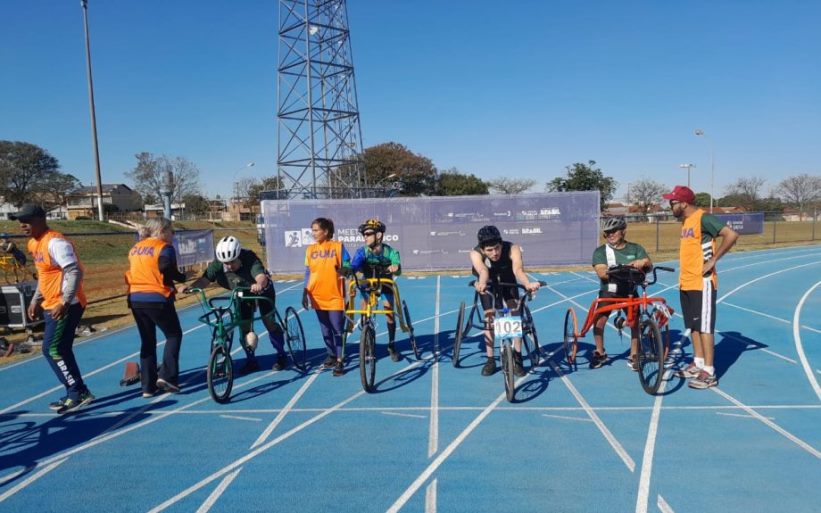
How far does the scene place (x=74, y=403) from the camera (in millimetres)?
5504

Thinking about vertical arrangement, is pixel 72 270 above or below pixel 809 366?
above

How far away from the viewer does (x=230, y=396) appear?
5.80 m

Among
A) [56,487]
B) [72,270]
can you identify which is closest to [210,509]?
[56,487]

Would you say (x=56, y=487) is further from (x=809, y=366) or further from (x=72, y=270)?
(x=809, y=366)

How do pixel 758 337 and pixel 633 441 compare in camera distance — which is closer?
pixel 633 441

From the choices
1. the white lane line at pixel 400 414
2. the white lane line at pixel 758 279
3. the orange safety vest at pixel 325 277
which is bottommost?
the white lane line at pixel 758 279

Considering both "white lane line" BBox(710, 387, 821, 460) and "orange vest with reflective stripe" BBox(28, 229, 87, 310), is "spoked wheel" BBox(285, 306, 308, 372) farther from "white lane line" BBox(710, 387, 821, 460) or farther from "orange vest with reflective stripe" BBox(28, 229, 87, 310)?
"white lane line" BBox(710, 387, 821, 460)

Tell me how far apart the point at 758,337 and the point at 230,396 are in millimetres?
7423

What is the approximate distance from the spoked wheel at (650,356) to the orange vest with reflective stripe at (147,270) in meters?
4.89

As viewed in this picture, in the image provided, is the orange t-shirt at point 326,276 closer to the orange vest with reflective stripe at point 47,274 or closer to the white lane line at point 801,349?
the orange vest with reflective stripe at point 47,274

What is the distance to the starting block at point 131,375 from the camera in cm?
639

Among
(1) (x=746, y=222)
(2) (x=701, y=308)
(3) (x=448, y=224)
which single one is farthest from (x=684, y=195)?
(1) (x=746, y=222)

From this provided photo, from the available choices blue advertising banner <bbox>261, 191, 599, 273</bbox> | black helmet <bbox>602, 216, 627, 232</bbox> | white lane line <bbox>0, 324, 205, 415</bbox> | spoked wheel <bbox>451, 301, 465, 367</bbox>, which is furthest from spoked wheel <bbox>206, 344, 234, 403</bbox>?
blue advertising banner <bbox>261, 191, 599, 273</bbox>

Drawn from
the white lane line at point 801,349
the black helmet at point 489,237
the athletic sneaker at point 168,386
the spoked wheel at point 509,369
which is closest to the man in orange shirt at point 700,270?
the white lane line at point 801,349
